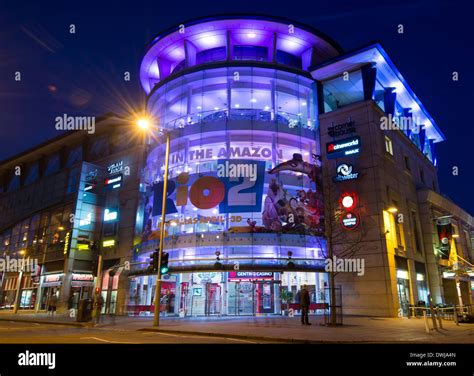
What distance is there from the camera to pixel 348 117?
34969 millimetres

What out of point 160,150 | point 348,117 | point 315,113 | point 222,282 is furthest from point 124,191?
point 348,117

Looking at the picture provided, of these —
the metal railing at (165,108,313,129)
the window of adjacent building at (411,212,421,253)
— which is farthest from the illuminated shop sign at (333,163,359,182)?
the window of adjacent building at (411,212,421,253)

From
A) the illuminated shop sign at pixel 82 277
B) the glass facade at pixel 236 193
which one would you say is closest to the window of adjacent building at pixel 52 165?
the illuminated shop sign at pixel 82 277

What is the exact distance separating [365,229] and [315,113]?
13678 millimetres

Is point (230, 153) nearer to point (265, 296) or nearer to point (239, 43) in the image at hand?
point (265, 296)

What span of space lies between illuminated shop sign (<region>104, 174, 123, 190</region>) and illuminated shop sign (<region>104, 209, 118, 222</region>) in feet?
8.74

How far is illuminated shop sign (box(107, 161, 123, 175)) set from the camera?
4408cm

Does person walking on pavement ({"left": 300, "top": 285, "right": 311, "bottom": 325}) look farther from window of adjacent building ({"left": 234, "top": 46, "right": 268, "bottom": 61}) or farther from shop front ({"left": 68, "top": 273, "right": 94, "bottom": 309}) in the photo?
shop front ({"left": 68, "top": 273, "right": 94, "bottom": 309})

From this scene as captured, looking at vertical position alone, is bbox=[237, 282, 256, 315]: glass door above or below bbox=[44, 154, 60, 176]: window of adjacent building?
below

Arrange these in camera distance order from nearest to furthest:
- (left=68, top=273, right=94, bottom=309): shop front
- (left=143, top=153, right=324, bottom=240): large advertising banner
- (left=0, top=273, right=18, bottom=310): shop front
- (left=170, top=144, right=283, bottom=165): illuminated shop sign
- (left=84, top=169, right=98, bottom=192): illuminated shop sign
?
(left=143, top=153, right=324, bottom=240): large advertising banner, (left=170, top=144, right=283, bottom=165): illuminated shop sign, (left=68, top=273, right=94, bottom=309): shop front, (left=84, top=169, right=98, bottom=192): illuminated shop sign, (left=0, top=273, right=18, bottom=310): shop front

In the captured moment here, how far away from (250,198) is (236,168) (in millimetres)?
3049

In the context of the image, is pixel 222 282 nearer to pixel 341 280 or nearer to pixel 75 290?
pixel 341 280
